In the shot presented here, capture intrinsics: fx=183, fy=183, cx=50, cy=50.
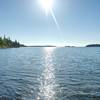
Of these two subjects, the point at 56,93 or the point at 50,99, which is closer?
the point at 50,99

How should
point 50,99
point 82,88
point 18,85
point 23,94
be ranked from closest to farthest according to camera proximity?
point 50,99 < point 23,94 < point 82,88 < point 18,85

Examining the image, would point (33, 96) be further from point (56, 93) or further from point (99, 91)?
point (99, 91)

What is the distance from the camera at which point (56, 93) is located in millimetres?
21625

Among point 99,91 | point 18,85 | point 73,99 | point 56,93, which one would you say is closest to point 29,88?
point 18,85

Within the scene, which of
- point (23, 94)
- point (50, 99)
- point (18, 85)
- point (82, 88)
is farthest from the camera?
point (18, 85)

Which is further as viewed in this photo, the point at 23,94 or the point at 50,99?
the point at 23,94

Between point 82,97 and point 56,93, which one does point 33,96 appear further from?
point 82,97

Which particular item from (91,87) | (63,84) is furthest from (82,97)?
(63,84)

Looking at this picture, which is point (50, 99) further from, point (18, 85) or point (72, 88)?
point (18, 85)

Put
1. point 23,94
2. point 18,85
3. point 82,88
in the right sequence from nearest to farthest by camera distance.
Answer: point 23,94
point 82,88
point 18,85

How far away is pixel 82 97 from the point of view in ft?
66.0

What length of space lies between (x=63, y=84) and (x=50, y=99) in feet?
24.5

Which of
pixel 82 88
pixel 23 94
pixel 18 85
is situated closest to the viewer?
pixel 23 94

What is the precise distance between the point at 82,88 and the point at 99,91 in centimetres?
243
